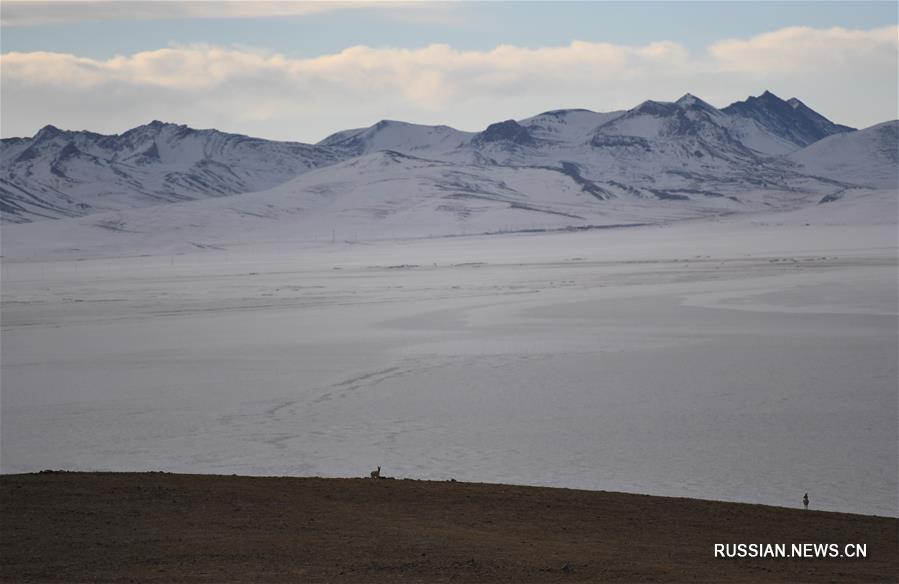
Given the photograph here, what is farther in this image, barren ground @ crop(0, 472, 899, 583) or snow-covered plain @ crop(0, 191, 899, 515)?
snow-covered plain @ crop(0, 191, 899, 515)

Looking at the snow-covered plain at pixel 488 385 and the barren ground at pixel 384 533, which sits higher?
the barren ground at pixel 384 533

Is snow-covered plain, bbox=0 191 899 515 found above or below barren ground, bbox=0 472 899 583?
below

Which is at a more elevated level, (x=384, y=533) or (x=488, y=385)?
(x=384, y=533)

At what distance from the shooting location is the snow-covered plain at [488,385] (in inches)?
609

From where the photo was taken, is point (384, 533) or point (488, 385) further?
point (488, 385)

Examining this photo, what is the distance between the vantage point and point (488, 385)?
21938 mm

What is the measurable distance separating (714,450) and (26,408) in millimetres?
11839

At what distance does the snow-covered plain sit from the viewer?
1546 cm

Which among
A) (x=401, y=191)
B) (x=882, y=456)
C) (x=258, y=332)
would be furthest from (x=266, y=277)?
(x=401, y=191)

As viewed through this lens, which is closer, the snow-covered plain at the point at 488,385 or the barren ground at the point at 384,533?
the barren ground at the point at 384,533

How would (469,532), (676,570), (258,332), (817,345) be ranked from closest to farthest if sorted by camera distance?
(676,570) → (469,532) → (817,345) → (258,332)

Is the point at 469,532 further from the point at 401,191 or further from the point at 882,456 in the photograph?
the point at 401,191

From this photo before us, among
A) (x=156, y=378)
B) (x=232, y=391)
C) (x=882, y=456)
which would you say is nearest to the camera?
(x=882, y=456)

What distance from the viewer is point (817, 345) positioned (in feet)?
86.0
